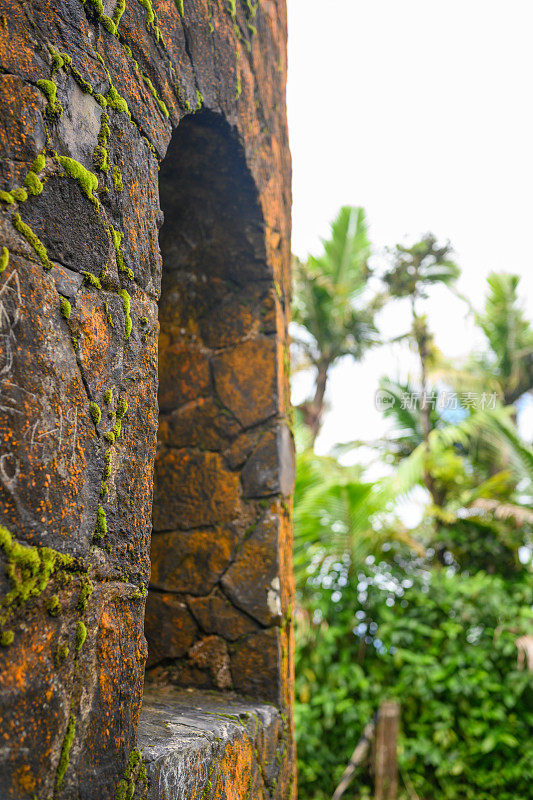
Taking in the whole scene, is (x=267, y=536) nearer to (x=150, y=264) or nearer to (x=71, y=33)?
(x=150, y=264)

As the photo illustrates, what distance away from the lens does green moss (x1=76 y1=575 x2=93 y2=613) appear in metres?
0.95

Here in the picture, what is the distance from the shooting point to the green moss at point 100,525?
1.01m

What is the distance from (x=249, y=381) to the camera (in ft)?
6.92

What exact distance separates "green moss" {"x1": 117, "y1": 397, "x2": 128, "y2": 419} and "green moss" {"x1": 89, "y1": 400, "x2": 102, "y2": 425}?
0.19ft

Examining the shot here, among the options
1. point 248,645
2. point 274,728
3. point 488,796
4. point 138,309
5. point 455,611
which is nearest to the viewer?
point 138,309

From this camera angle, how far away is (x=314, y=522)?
4652 millimetres

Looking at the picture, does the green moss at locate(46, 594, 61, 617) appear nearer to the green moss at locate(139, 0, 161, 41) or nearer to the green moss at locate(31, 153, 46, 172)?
the green moss at locate(31, 153, 46, 172)

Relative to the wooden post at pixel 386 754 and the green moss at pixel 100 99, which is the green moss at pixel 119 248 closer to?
the green moss at pixel 100 99

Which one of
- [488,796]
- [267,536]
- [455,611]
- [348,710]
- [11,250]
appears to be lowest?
[488,796]

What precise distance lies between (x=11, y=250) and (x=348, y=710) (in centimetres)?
410

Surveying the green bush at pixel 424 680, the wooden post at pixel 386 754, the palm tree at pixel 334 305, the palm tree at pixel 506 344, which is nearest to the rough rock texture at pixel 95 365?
the wooden post at pixel 386 754

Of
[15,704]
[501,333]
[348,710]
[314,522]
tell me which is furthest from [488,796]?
[501,333]

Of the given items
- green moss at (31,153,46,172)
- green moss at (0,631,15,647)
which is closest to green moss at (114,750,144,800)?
green moss at (0,631,15,647)

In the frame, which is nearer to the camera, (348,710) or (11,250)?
(11,250)
